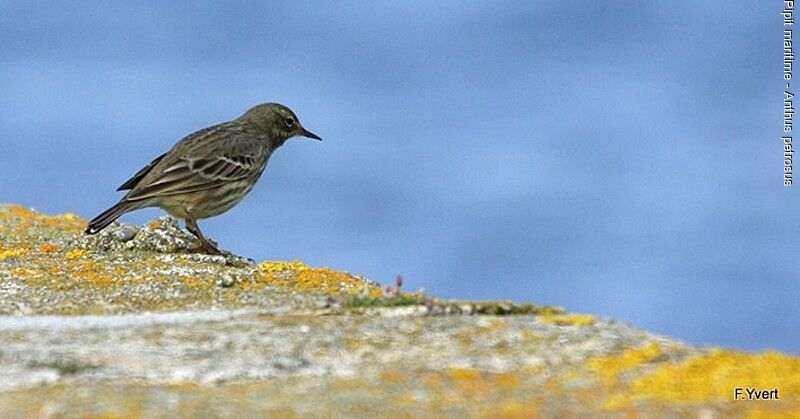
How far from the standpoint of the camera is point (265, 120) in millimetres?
16047

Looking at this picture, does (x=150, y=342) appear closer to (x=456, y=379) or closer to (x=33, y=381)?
(x=33, y=381)

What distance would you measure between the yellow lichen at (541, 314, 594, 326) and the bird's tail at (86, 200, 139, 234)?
20.0 ft

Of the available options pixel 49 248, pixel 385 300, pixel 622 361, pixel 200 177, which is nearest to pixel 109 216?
pixel 49 248

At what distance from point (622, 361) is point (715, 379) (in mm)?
551

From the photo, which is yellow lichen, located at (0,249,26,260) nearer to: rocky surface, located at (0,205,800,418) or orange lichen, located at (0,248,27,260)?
orange lichen, located at (0,248,27,260)

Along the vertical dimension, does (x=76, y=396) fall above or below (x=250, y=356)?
below

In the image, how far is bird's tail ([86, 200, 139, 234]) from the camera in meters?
12.3

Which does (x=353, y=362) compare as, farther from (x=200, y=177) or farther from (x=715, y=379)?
(x=200, y=177)

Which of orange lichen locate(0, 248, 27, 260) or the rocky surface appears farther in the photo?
orange lichen locate(0, 248, 27, 260)

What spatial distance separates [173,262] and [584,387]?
582 cm

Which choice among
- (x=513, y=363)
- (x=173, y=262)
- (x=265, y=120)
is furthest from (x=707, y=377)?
(x=265, y=120)

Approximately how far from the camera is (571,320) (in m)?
7.59

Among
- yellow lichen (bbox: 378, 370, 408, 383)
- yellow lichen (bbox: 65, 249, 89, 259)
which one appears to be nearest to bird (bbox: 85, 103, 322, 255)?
yellow lichen (bbox: 65, 249, 89, 259)

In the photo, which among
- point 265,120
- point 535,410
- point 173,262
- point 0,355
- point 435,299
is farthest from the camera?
point 265,120
